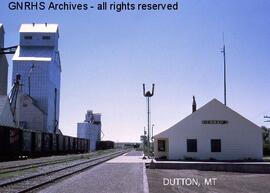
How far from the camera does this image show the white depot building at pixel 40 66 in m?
160

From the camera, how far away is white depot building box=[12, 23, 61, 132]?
160 meters

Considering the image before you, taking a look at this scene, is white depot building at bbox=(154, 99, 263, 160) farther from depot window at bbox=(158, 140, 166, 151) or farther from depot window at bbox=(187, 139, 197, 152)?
depot window at bbox=(158, 140, 166, 151)

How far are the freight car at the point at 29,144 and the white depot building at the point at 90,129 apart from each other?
270 feet

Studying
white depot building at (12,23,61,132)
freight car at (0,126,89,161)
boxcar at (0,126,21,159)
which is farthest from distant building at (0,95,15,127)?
white depot building at (12,23,61,132)

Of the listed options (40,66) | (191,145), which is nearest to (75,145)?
(191,145)

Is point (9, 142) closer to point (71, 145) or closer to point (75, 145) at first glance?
point (71, 145)

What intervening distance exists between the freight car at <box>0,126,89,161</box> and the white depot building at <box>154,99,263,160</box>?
561 inches

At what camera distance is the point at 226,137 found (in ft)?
151

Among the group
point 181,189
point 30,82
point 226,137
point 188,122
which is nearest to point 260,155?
point 226,137

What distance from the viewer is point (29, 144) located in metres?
52.8

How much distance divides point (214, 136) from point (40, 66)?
125 metres

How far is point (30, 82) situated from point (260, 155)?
127 m

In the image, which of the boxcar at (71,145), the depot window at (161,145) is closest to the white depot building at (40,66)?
the boxcar at (71,145)

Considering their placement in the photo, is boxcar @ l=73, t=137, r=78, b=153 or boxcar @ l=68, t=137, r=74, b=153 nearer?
boxcar @ l=68, t=137, r=74, b=153
